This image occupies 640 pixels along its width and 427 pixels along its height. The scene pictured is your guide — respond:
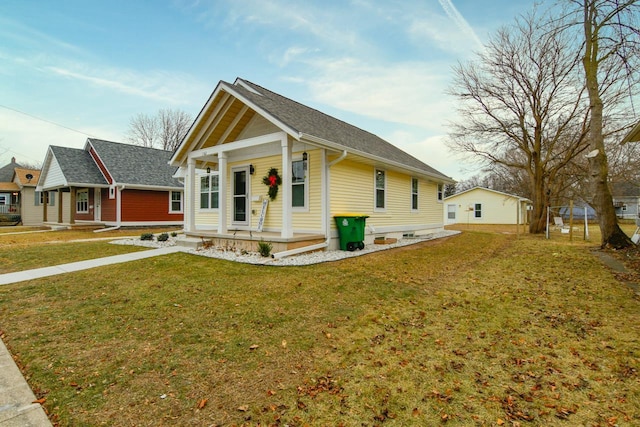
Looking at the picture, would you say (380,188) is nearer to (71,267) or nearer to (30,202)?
(71,267)

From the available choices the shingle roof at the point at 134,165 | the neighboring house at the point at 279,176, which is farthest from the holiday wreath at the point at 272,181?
the shingle roof at the point at 134,165

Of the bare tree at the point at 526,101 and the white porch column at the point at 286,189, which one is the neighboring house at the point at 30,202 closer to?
the white porch column at the point at 286,189

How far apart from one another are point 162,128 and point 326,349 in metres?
44.2

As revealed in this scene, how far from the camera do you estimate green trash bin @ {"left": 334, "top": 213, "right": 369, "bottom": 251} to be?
9547 mm

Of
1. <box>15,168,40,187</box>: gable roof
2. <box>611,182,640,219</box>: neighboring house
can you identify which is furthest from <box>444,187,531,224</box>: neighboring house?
<box>15,168,40,187</box>: gable roof

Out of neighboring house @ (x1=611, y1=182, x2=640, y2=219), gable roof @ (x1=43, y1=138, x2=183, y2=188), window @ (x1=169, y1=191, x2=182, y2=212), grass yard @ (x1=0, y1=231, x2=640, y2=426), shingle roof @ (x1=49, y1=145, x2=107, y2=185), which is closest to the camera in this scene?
grass yard @ (x1=0, y1=231, x2=640, y2=426)

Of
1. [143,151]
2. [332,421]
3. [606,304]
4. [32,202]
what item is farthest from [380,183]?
[32,202]

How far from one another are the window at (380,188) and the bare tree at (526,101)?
10.1 meters

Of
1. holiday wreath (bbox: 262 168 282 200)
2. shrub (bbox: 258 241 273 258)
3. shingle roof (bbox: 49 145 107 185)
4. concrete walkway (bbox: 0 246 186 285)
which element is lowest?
concrete walkway (bbox: 0 246 186 285)

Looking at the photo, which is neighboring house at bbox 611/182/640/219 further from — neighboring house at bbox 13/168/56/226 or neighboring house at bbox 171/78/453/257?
neighboring house at bbox 13/168/56/226

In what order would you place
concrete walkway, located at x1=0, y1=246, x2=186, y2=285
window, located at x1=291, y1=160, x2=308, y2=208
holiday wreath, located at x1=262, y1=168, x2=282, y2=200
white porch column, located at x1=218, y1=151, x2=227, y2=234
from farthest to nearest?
holiday wreath, located at x1=262, y1=168, x2=282, y2=200, white porch column, located at x1=218, y1=151, x2=227, y2=234, window, located at x1=291, y1=160, x2=308, y2=208, concrete walkway, located at x1=0, y1=246, x2=186, y2=285

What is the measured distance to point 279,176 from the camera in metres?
10.5

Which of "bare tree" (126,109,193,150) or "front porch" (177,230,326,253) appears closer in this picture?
"front porch" (177,230,326,253)

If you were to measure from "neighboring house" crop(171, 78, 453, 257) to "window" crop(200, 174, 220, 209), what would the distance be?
40 millimetres
